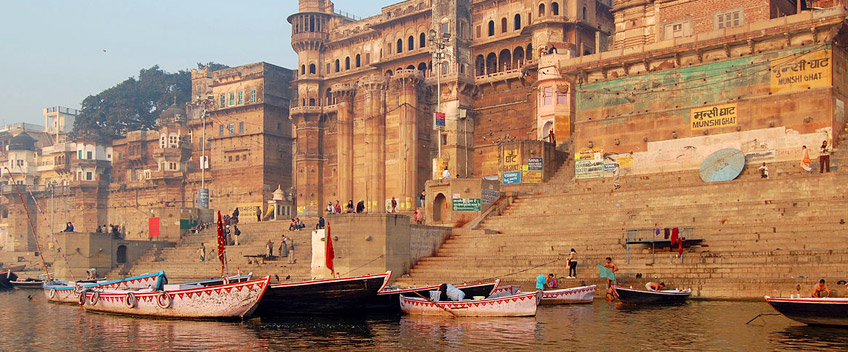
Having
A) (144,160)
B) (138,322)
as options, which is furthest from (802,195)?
(144,160)

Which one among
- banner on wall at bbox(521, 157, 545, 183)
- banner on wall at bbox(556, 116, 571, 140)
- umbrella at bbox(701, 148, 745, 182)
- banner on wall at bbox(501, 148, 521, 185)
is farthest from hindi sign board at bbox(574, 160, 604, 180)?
banner on wall at bbox(556, 116, 571, 140)

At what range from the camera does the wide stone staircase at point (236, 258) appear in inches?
1240

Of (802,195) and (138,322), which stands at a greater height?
(802,195)

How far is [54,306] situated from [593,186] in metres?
19.9

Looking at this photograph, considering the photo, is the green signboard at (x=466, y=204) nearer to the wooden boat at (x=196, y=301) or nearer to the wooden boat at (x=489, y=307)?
the wooden boat at (x=489, y=307)

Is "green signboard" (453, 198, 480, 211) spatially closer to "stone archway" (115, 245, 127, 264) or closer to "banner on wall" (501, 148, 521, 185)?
"banner on wall" (501, 148, 521, 185)

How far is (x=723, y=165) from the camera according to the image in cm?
3008

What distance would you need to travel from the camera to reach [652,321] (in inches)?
680

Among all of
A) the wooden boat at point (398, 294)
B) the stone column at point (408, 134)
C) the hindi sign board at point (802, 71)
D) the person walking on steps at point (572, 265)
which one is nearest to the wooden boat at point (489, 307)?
the wooden boat at point (398, 294)

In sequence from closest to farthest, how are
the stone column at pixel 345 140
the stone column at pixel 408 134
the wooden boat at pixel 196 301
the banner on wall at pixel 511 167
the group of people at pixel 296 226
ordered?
the wooden boat at pixel 196 301, the group of people at pixel 296 226, the banner on wall at pixel 511 167, the stone column at pixel 408 134, the stone column at pixel 345 140

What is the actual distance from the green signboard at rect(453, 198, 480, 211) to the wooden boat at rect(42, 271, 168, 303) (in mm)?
12181

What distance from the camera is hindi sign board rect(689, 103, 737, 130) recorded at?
30703 millimetres

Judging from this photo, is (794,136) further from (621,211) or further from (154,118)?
(154,118)

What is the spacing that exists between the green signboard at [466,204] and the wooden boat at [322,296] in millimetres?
13343
